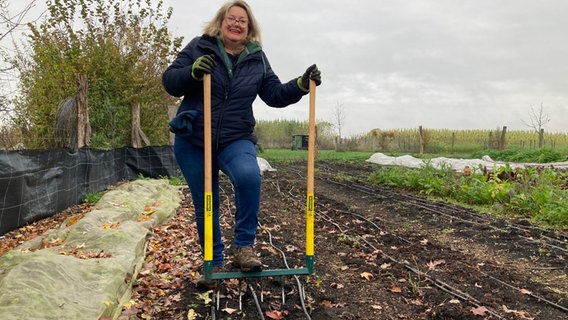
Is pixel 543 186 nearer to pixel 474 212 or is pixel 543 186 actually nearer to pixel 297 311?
pixel 474 212

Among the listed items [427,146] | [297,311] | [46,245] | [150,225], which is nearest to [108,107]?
[150,225]

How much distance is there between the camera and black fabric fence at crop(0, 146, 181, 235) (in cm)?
653

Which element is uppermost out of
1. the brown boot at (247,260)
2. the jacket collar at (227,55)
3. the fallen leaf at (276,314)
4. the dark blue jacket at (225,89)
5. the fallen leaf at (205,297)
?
the jacket collar at (227,55)

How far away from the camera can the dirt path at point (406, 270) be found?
3439mm

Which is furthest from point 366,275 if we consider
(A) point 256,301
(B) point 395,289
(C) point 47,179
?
(C) point 47,179

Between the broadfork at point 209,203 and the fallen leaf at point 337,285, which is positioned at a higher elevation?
the broadfork at point 209,203

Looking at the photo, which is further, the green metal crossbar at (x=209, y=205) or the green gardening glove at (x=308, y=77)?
the green gardening glove at (x=308, y=77)

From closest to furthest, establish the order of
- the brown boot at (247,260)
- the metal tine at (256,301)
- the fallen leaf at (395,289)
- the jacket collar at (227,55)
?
the metal tine at (256,301) → the brown boot at (247,260) → the jacket collar at (227,55) → the fallen leaf at (395,289)

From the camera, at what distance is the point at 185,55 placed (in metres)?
3.52

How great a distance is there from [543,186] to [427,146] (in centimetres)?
2865

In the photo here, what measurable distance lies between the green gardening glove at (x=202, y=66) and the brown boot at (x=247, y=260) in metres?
1.23

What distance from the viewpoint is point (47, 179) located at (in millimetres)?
7590

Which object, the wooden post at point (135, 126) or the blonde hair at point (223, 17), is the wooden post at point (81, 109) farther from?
the blonde hair at point (223, 17)

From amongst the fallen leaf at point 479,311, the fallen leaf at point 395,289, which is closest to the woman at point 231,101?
the fallen leaf at point 395,289
